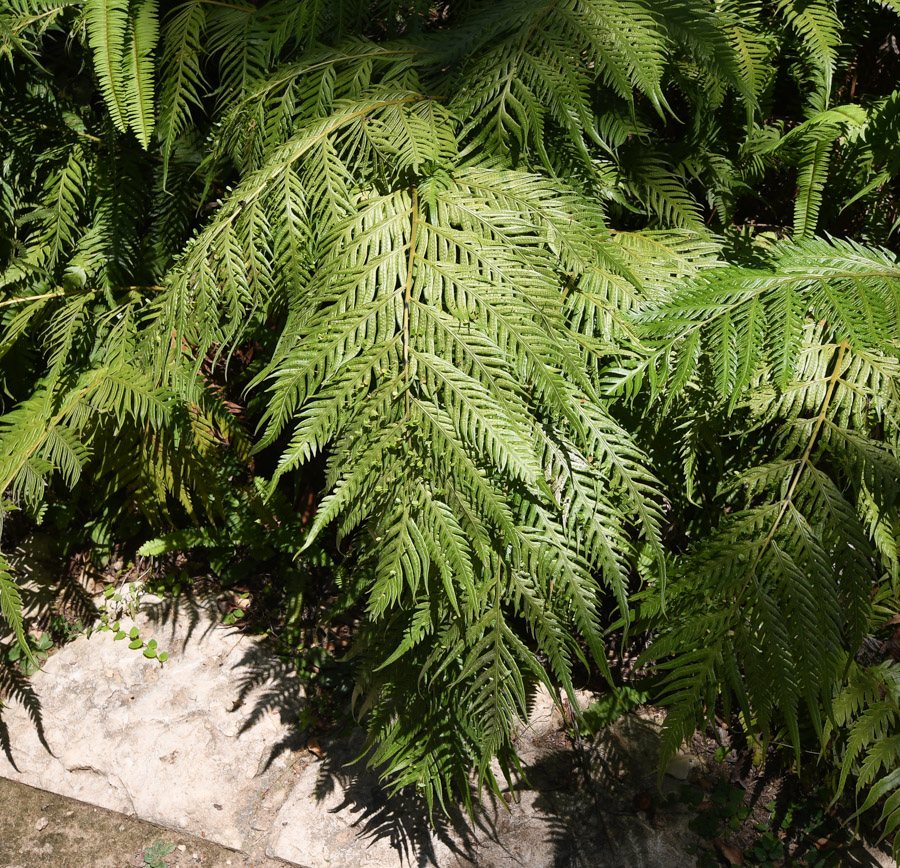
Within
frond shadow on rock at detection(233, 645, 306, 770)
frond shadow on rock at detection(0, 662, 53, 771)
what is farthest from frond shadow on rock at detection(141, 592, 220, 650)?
frond shadow on rock at detection(0, 662, 53, 771)

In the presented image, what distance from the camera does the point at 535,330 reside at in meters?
1.18

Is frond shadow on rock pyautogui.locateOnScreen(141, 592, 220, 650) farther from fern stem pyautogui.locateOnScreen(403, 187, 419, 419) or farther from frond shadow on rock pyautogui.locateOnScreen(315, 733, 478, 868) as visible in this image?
fern stem pyautogui.locateOnScreen(403, 187, 419, 419)

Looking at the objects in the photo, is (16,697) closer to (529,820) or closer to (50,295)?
(50,295)

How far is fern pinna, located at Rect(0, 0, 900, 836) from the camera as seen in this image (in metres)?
1.18

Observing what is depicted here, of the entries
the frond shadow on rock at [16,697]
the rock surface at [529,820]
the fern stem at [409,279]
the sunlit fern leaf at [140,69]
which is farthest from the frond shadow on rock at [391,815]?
the sunlit fern leaf at [140,69]

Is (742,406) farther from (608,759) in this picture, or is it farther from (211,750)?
(211,750)

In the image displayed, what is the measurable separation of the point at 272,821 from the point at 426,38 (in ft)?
6.90

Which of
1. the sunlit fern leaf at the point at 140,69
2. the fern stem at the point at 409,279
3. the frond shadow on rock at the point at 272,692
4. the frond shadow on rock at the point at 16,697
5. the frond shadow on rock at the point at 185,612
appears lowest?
the frond shadow on rock at the point at 16,697

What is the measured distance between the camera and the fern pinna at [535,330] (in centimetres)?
118

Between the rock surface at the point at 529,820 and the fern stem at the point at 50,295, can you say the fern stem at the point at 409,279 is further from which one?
the rock surface at the point at 529,820

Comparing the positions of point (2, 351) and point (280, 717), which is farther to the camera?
point (280, 717)

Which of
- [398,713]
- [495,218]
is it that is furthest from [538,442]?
[398,713]

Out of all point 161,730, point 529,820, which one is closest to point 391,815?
point 529,820

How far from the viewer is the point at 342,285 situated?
1.22m
